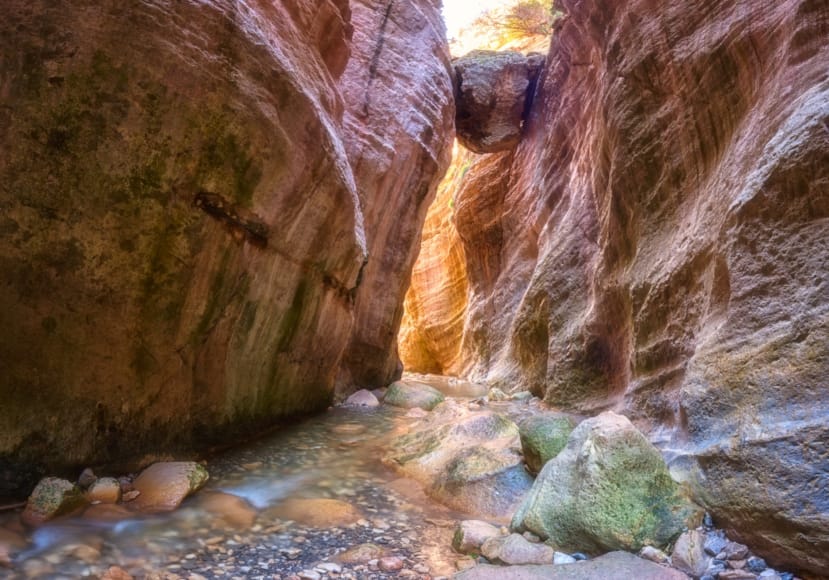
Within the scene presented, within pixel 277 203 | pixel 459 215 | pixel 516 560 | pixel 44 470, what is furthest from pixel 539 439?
pixel 459 215

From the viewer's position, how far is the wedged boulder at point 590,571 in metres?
2.58

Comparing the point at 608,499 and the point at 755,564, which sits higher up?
the point at 608,499

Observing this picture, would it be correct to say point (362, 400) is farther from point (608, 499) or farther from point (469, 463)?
point (608, 499)

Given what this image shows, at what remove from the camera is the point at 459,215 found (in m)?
18.1

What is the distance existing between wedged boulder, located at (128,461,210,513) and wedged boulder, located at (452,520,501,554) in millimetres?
2050

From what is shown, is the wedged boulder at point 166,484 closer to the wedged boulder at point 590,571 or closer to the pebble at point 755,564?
the wedged boulder at point 590,571

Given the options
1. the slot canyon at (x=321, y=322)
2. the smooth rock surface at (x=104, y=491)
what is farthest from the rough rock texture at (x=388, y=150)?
the smooth rock surface at (x=104, y=491)

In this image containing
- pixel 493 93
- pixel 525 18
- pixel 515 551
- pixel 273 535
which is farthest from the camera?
pixel 525 18

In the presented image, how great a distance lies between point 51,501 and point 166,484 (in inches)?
30.1

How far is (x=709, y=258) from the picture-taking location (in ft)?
15.1

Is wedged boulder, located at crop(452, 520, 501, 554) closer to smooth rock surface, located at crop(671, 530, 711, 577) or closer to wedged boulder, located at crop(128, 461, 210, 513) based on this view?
smooth rock surface, located at crop(671, 530, 711, 577)

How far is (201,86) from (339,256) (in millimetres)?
2985

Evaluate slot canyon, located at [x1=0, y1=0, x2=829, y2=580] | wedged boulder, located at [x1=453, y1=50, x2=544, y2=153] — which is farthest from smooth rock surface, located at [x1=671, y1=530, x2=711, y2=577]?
wedged boulder, located at [x1=453, y1=50, x2=544, y2=153]

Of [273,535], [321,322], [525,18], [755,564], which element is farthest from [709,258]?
[525,18]
